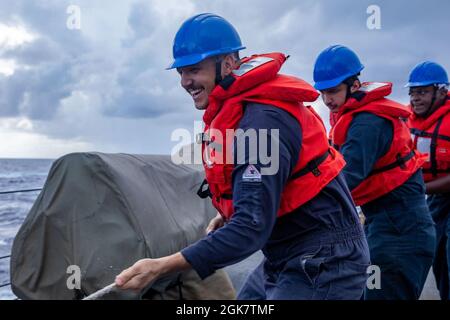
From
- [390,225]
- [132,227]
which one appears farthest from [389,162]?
[132,227]

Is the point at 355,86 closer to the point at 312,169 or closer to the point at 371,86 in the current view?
the point at 371,86

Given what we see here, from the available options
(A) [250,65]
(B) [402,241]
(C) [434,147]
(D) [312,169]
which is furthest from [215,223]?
(C) [434,147]

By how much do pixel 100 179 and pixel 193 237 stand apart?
760mm

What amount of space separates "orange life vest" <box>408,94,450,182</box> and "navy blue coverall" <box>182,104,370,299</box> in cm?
261

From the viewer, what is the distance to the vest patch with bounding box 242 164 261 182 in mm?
1919

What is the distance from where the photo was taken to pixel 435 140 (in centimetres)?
473

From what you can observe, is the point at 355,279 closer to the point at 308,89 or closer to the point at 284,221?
the point at 284,221

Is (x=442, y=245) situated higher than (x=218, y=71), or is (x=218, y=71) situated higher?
(x=218, y=71)

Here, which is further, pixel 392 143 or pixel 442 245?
pixel 442 245

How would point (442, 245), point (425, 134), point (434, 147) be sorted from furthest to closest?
point (425, 134) < point (434, 147) < point (442, 245)

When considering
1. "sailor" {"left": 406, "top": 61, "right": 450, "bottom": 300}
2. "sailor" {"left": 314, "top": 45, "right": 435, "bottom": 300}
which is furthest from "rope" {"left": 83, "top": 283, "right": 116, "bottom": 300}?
"sailor" {"left": 406, "top": 61, "right": 450, "bottom": 300}

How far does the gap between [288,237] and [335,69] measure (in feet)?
5.53

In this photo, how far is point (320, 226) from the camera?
217 cm

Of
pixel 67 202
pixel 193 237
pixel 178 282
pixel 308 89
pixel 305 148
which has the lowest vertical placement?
pixel 178 282
